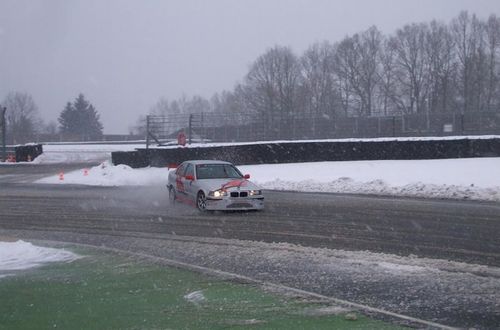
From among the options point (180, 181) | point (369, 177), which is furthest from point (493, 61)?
point (180, 181)

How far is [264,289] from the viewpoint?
7277mm

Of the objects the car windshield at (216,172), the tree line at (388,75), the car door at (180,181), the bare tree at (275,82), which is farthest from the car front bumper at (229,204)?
the bare tree at (275,82)

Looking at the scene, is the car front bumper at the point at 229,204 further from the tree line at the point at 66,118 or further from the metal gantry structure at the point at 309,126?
the tree line at the point at 66,118

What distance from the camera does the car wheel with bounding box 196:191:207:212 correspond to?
15.5 meters

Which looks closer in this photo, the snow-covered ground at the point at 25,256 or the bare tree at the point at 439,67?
the snow-covered ground at the point at 25,256

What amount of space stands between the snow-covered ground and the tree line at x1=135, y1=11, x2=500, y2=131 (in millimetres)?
53955

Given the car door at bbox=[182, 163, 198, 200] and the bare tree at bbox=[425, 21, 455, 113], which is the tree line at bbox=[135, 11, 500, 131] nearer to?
the bare tree at bbox=[425, 21, 455, 113]

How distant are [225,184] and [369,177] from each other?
11164 millimetres

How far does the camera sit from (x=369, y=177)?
990 inches

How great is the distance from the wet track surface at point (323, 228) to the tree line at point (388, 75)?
4579 cm

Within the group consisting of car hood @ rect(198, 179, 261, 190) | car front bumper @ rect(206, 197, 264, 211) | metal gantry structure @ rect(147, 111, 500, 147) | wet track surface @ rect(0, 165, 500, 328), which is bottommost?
wet track surface @ rect(0, 165, 500, 328)

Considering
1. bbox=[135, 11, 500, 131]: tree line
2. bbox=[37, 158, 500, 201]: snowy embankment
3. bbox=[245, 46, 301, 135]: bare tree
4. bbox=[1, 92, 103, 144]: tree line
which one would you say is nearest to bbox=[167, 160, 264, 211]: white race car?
bbox=[37, 158, 500, 201]: snowy embankment

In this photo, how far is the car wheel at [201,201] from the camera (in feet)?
51.0

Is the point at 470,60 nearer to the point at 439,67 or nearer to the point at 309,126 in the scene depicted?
the point at 439,67
